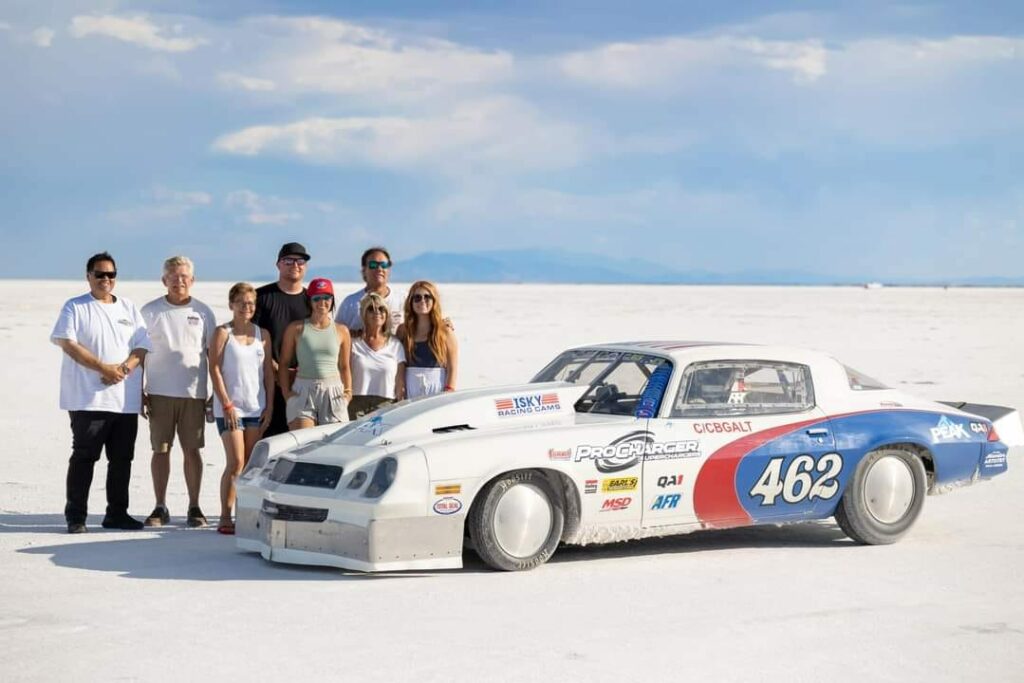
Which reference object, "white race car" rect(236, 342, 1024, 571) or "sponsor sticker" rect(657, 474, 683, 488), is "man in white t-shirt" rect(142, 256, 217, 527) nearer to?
"white race car" rect(236, 342, 1024, 571)

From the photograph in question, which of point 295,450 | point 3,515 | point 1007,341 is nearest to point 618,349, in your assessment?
point 295,450

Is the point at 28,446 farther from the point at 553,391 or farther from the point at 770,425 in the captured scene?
the point at 770,425

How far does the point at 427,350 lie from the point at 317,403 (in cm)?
98

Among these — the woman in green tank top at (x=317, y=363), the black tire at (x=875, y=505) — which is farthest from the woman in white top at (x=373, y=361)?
the black tire at (x=875, y=505)

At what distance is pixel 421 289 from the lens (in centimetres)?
1069

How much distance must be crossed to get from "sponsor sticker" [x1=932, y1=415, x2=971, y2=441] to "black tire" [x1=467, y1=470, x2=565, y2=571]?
2.97 m

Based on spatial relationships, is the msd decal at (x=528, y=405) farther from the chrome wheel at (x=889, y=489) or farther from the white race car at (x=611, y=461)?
the chrome wheel at (x=889, y=489)

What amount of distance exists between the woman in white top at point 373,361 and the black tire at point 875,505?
134 inches

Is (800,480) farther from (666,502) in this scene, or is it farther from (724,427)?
(666,502)

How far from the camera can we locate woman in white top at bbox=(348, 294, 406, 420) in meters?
10.8

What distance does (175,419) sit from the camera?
1057cm

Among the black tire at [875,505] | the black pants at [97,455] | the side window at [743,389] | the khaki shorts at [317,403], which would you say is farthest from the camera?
the khaki shorts at [317,403]

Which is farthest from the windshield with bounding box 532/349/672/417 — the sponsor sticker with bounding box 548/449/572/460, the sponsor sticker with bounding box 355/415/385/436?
the sponsor sticker with bounding box 355/415/385/436

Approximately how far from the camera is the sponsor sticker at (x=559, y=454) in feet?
28.9
